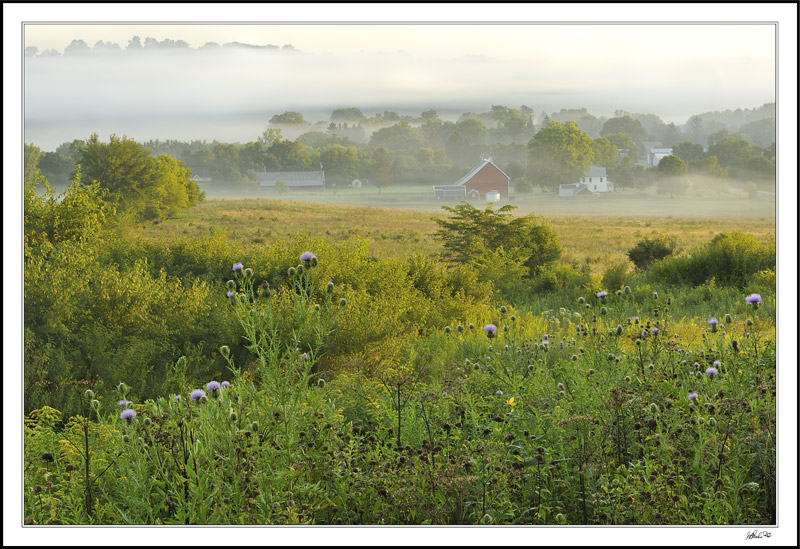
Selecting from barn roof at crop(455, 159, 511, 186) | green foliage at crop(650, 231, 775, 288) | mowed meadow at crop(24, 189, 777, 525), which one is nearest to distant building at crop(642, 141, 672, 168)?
green foliage at crop(650, 231, 775, 288)

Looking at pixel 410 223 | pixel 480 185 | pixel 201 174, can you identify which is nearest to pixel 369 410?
pixel 410 223

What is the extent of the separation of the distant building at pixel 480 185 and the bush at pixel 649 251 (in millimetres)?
2198

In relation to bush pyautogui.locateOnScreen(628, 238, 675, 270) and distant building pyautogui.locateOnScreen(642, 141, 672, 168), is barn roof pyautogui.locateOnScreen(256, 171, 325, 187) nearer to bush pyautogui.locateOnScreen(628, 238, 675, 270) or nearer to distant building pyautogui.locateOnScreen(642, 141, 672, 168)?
distant building pyautogui.locateOnScreen(642, 141, 672, 168)

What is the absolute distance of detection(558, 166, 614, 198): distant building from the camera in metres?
10.6

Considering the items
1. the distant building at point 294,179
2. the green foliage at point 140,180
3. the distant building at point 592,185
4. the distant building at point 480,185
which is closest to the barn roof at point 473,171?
Result: the distant building at point 480,185

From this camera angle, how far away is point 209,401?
235cm

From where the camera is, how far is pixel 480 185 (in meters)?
10.8

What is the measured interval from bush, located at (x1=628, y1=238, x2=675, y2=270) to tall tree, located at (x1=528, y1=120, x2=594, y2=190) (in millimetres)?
1458

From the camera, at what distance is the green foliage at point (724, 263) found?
940cm

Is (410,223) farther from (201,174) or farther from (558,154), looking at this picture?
(201,174)

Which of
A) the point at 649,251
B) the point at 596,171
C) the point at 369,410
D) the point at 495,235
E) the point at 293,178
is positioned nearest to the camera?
the point at 369,410

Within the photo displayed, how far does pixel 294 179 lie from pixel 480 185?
2.89 m

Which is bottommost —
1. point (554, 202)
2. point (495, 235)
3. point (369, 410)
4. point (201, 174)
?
point (369, 410)

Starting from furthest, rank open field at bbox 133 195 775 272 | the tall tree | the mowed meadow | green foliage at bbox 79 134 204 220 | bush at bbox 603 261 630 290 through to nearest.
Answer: the tall tree < open field at bbox 133 195 775 272 < green foliage at bbox 79 134 204 220 < bush at bbox 603 261 630 290 < the mowed meadow
